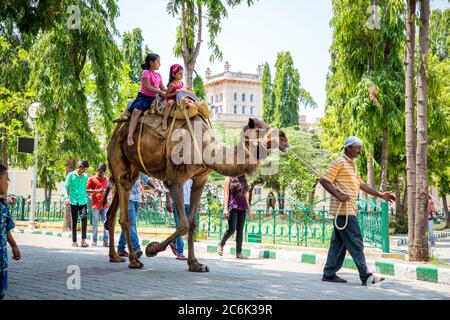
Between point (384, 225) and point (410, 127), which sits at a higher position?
point (410, 127)

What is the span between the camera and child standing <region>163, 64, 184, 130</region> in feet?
29.0

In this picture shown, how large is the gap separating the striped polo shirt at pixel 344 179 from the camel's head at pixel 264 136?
0.97 meters

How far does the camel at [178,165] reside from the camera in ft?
26.1

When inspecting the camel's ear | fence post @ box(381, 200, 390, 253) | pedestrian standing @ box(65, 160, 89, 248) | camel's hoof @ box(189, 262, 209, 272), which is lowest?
camel's hoof @ box(189, 262, 209, 272)

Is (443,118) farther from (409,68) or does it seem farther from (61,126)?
(61,126)

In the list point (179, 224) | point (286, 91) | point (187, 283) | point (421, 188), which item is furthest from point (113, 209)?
point (286, 91)

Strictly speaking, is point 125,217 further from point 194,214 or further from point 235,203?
point 235,203

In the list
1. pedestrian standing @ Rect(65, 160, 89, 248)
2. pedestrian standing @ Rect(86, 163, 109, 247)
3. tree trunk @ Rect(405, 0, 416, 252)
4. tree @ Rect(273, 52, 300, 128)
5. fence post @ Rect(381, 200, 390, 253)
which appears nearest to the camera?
tree trunk @ Rect(405, 0, 416, 252)

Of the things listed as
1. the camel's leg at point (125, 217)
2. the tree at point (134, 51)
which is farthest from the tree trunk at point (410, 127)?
the tree at point (134, 51)

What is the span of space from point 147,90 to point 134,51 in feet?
131

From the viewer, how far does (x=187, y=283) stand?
7699mm

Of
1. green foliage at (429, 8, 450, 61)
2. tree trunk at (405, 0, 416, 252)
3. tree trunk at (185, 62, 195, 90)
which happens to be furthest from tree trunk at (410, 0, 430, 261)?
green foliage at (429, 8, 450, 61)

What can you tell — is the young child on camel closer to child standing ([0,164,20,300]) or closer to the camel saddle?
the camel saddle

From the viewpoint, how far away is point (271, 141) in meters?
7.80
